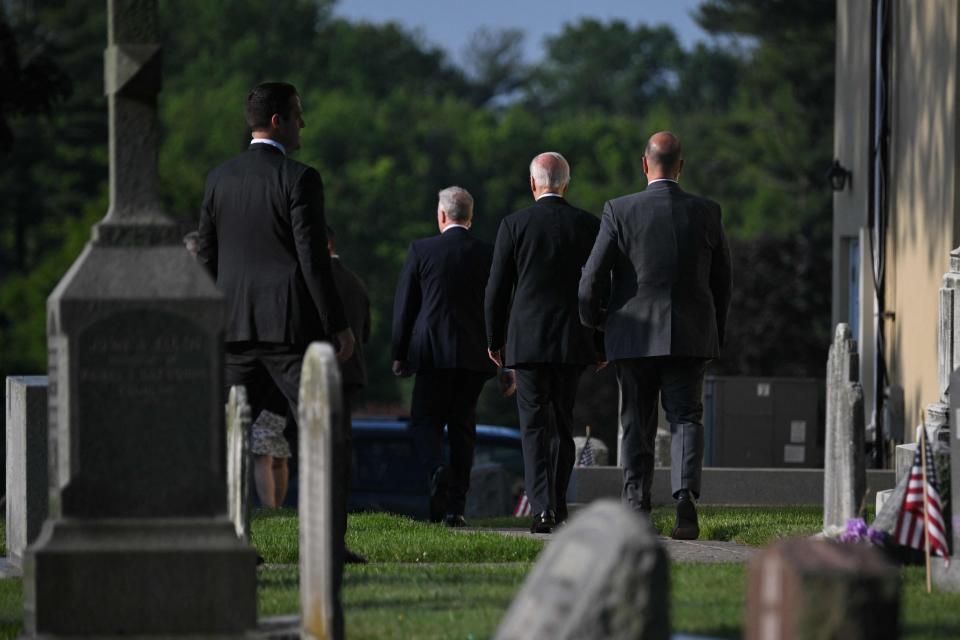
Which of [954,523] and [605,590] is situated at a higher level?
[605,590]

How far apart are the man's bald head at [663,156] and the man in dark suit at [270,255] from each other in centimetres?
240

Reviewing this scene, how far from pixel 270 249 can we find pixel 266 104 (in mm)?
700

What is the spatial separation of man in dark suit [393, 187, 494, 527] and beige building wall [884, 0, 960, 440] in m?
4.71

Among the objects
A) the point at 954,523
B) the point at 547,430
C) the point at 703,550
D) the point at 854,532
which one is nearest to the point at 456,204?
the point at 547,430

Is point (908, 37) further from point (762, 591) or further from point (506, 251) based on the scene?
point (762, 591)

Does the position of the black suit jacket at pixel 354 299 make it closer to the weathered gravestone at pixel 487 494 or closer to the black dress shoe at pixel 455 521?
the black dress shoe at pixel 455 521

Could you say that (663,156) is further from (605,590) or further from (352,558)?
(605,590)

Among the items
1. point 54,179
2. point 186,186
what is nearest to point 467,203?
point 186,186

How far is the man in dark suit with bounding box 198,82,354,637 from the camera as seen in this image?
9.54 meters

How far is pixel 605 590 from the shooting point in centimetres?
521

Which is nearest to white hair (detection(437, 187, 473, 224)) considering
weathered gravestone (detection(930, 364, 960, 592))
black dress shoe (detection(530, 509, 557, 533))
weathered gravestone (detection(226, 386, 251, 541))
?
black dress shoe (detection(530, 509, 557, 533))

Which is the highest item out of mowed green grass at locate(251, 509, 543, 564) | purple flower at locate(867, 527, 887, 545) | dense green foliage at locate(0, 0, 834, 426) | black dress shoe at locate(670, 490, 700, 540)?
dense green foliage at locate(0, 0, 834, 426)

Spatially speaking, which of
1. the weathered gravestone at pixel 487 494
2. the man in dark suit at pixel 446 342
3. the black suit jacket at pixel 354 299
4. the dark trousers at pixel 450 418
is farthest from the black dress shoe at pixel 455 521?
the weathered gravestone at pixel 487 494

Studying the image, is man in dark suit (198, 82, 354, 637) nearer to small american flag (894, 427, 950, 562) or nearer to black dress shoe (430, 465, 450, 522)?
small american flag (894, 427, 950, 562)
